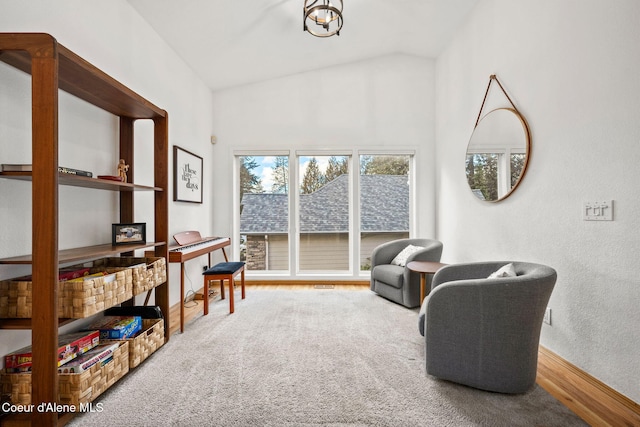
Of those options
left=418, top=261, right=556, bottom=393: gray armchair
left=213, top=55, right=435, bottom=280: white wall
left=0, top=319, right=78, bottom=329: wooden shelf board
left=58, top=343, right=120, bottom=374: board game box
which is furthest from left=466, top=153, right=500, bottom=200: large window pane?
left=0, top=319, right=78, bottom=329: wooden shelf board

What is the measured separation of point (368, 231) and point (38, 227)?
3850 millimetres

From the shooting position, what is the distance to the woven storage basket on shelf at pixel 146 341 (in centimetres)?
210

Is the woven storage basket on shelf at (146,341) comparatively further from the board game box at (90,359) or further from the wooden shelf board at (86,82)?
the wooden shelf board at (86,82)

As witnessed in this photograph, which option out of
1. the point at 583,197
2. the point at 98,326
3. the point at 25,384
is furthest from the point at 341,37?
the point at 25,384

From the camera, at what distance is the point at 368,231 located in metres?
4.73

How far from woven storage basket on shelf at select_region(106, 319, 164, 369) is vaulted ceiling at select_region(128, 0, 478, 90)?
2732 mm

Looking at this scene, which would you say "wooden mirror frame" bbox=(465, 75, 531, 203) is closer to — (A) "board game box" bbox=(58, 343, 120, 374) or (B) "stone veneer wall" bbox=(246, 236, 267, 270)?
(B) "stone veneer wall" bbox=(246, 236, 267, 270)

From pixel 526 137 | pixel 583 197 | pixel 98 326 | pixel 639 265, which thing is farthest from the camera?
pixel 526 137

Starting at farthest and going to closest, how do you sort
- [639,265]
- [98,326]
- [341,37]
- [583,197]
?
[341,37] < [98,326] < [583,197] < [639,265]

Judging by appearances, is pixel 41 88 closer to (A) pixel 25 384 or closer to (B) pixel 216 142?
(A) pixel 25 384

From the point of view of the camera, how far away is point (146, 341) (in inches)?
88.4

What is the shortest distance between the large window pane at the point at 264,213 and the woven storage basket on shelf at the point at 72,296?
2.76 m

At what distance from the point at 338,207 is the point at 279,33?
2425 millimetres

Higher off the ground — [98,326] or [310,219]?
[310,219]
